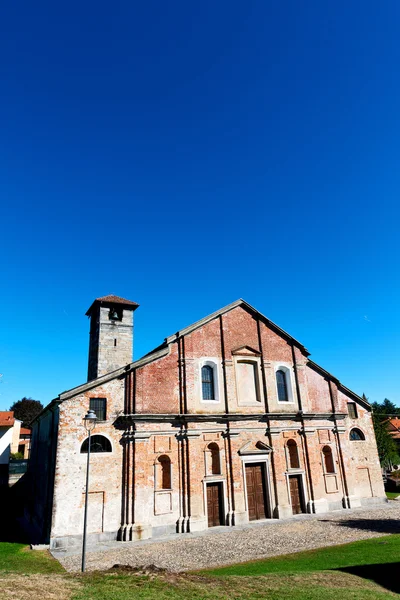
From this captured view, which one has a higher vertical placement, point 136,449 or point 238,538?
point 136,449

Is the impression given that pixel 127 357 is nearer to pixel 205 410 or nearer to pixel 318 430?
pixel 205 410

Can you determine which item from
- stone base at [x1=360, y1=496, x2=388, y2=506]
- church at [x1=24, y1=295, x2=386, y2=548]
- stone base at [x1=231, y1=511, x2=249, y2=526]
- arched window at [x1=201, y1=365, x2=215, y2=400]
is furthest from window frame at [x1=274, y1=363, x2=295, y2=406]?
stone base at [x1=360, y1=496, x2=388, y2=506]

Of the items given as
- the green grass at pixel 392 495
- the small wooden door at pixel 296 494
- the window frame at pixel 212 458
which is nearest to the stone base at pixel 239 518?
the window frame at pixel 212 458

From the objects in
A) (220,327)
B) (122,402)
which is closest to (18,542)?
(122,402)

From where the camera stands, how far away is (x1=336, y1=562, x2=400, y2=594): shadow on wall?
1080cm

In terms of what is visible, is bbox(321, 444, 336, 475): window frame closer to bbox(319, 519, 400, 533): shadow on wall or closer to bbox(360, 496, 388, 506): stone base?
bbox(360, 496, 388, 506): stone base

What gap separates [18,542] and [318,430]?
18.2m

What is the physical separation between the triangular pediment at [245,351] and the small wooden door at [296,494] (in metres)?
7.78

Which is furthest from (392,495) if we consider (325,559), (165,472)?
(165,472)

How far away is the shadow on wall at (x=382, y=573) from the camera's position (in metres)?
10.8

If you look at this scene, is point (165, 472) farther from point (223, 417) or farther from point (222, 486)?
point (223, 417)

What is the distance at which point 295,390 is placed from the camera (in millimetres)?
25703

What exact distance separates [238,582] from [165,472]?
1044 centimetres

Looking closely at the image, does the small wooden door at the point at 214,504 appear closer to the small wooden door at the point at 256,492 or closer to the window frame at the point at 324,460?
the small wooden door at the point at 256,492
